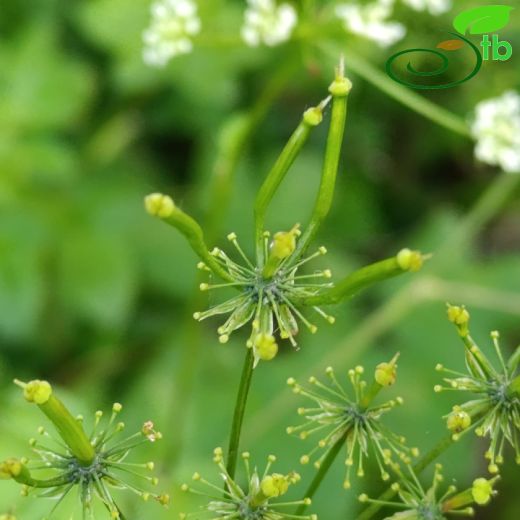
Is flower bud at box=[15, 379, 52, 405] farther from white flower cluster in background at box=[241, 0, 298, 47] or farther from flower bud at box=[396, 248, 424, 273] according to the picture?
white flower cluster in background at box=[241, 0, 298, 47]

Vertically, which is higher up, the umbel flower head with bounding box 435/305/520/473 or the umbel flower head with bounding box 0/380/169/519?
the umbel flower head with bounding box 435/305/520/473

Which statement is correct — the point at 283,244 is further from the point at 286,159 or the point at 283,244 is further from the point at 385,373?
the point at 385,373

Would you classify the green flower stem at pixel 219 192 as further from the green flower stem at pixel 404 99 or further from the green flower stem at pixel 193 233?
the green flower stem at pixel 193 233

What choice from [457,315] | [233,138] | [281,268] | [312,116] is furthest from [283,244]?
[233,138]

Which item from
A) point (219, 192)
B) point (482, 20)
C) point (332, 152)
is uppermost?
point (482, 20)

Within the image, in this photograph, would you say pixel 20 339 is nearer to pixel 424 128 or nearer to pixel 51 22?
pixel 51 22

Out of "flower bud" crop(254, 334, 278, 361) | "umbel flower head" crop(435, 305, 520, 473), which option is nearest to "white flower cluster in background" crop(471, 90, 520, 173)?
"umbel flower head" crop(435, 305, 520, 473)

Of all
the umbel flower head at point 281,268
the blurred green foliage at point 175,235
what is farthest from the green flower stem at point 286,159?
the blurred green foliage at point 175,235
